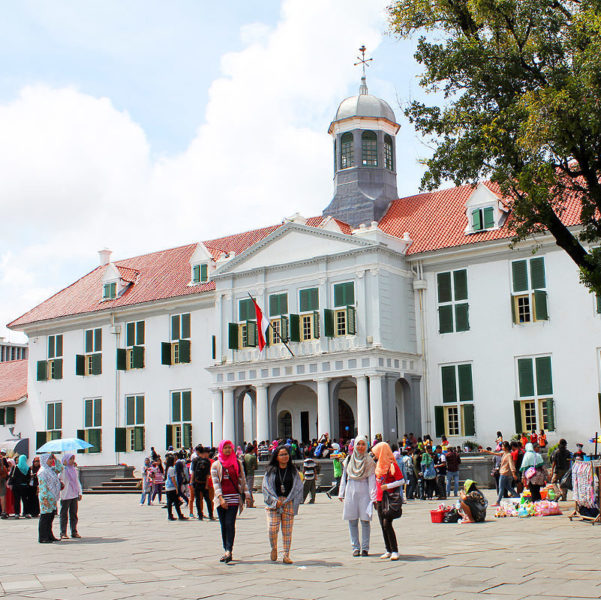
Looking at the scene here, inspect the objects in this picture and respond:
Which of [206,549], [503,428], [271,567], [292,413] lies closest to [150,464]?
[292,413]

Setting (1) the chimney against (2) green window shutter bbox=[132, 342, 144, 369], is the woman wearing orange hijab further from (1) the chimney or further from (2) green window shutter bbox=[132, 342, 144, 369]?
(1) the chimney

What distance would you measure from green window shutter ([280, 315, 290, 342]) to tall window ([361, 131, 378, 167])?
344 inches

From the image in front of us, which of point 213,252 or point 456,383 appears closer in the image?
point 456,383

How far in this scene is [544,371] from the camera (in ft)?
95.5

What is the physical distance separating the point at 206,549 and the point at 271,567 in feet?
8.74

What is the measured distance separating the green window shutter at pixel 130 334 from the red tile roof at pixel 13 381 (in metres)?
8.11

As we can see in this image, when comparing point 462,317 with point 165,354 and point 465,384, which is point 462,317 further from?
point 165,354

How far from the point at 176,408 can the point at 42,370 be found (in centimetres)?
955

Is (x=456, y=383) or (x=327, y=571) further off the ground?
(x=456, y=383)

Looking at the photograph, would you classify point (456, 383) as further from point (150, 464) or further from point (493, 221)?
point (150, 464)

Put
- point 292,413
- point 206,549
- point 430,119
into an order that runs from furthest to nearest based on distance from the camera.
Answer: point 292,413 < point 430,119 < point 206,549

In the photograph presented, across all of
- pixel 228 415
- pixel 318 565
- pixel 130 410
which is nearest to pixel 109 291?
pixel 130 410

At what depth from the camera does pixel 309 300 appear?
32469 mm

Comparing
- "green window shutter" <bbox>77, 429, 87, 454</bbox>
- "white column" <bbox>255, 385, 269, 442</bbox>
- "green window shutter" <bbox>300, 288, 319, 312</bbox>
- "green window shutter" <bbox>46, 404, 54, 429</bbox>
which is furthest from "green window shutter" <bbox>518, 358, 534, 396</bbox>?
"green window shutter" <bbox>46, 404, 54, 429</bbox>
